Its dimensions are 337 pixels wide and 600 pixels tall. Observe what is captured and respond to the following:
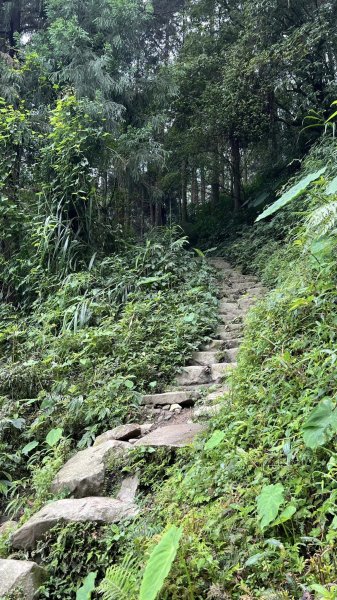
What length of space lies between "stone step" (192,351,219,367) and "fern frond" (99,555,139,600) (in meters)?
2.41

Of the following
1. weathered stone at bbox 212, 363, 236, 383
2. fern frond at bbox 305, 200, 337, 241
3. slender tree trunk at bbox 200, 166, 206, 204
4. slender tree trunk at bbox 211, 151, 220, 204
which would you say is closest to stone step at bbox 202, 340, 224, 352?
weathered stone at bbox 212, 363, 236, 383

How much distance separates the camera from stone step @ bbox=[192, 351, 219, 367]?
4.00m

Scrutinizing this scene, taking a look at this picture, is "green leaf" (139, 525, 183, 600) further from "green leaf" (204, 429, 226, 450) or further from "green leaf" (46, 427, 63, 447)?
"green leaf" (46, 427, 63, 447)

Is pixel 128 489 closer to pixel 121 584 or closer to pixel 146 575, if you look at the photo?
pixel 121 584

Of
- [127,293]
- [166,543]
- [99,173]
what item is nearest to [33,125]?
[99,173]

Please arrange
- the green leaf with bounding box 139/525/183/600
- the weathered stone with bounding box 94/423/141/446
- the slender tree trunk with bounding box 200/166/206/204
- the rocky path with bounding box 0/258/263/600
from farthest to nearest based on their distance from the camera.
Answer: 1. the slender tree trunk with bounding box 200/166/206/204
2. the weathered stone with bounding box 94/423/141/446
3. the rocky path with bounding box 0/258/263/600
4. the green leaf with bounding box 139/525/183/600

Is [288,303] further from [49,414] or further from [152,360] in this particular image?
[49,414]

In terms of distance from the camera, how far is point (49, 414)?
346 cm

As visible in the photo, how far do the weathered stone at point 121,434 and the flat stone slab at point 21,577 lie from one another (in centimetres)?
102

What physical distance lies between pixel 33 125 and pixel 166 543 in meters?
7.25

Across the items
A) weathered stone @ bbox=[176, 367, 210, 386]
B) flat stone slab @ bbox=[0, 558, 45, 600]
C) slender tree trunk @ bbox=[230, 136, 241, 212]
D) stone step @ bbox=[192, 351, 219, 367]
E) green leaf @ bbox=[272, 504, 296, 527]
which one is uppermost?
slender tree trunk @ bbox=[230, 136, 241, 212]

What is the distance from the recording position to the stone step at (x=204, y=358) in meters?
4.00

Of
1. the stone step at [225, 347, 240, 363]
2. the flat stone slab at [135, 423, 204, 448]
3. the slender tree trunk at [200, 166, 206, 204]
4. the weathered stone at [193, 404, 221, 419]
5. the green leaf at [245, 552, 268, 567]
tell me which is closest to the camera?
the green leaf at [245, 552, 268, 567]

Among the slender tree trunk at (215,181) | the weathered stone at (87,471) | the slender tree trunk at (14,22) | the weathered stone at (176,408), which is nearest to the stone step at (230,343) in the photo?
the weathered stone at (176,408)
